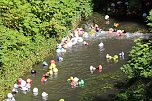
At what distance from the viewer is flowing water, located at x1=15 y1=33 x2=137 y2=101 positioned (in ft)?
42.7

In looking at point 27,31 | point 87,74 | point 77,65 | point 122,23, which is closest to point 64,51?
point 77,65

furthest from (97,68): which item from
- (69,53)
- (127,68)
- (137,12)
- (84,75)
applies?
(137,12)

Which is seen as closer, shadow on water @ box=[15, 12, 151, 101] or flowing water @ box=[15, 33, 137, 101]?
shadow on water @ box=[15, 12, 151, 101]

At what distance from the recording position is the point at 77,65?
1520 cm

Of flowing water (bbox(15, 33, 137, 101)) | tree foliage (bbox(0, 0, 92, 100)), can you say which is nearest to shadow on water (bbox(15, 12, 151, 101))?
flowing water (bbox(15, 33, 137, 101))

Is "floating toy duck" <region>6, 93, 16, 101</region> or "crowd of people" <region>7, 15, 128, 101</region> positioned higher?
"crowd of people" <region>7, 15, 128, 101</region>

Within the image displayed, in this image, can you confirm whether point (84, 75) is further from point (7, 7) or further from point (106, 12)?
point (106, 12)

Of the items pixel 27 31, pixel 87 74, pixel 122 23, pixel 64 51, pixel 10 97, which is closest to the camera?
pixel 10 97

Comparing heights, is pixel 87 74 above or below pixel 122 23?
below

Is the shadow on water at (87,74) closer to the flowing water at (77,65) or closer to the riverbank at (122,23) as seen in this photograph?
the flowing water at (77,65)

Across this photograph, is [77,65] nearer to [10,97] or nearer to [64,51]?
[64,51]

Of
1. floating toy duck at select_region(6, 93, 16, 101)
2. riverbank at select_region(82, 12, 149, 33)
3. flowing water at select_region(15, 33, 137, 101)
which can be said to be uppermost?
riverbank at select_region(82, 12, 149, 33)

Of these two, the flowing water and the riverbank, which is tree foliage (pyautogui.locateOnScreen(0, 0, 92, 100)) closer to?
the flowing water

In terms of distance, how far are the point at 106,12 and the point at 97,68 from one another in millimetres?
7317
